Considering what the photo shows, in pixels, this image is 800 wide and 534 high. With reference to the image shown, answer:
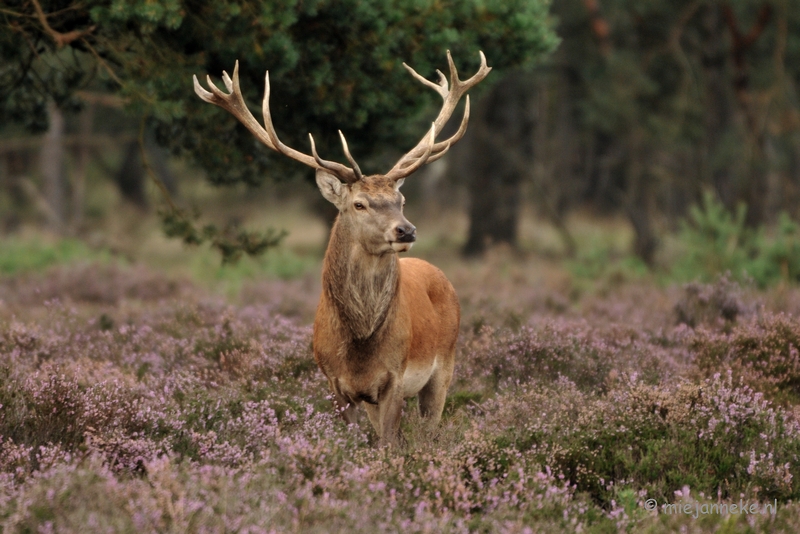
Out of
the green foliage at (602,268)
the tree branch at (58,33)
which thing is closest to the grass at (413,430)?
the tree branch at (58,33)

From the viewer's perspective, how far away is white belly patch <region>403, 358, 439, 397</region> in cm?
660

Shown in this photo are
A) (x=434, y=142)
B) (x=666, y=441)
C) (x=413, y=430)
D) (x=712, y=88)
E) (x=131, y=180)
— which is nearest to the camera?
(x=666, y=441)

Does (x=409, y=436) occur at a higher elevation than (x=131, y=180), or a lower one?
higher

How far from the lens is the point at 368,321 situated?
6332mm

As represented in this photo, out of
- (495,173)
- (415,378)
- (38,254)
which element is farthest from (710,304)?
(38,254)

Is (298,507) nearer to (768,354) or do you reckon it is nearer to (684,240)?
(768,354)

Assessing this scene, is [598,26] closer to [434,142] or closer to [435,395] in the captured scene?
[434,142]

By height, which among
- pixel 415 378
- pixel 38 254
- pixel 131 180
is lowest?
pixel 38 254

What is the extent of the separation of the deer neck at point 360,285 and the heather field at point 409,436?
0.65 meters

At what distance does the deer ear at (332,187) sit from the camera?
6.61m

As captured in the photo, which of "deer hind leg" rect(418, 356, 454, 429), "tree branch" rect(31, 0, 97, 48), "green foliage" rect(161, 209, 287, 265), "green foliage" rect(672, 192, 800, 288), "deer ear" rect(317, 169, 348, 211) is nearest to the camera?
"deer ear" rect(317, 169, 348, 211)

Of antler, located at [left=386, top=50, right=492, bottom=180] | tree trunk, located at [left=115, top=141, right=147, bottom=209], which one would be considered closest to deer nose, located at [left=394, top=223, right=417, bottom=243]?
antler, located at [left=386, top=50, right=492, bottom=180]

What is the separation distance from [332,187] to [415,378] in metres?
1.42

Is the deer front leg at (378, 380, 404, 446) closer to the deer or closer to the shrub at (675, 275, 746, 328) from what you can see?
the deer
